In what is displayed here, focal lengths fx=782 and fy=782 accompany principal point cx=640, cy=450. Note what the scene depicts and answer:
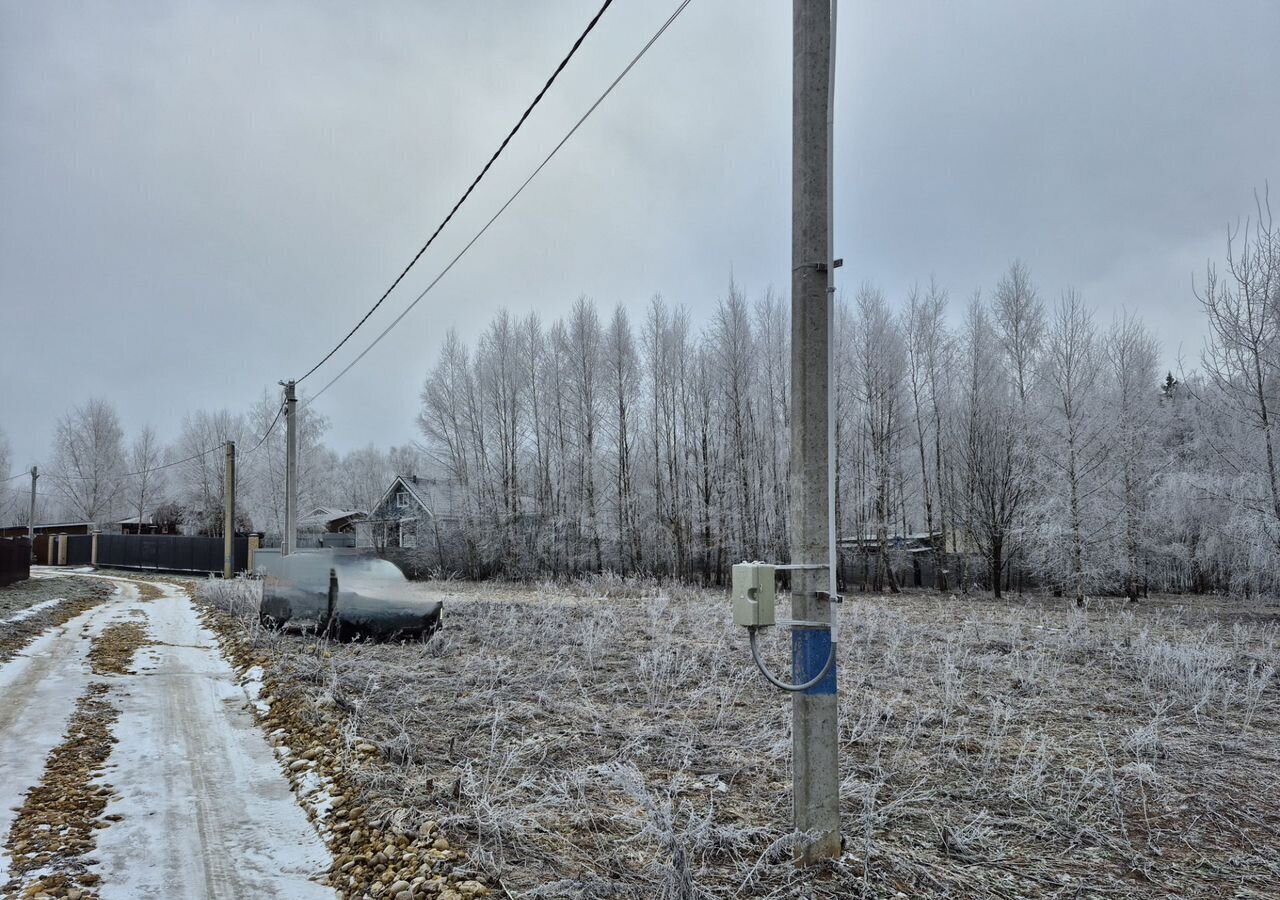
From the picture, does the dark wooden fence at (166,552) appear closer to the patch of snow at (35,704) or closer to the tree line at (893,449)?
the tree line at (893,449)

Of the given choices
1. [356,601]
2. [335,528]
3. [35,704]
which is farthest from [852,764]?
[335,528]

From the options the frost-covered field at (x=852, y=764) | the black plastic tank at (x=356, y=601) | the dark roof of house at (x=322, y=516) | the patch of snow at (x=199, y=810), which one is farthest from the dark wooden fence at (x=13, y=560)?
the dark roof of house at (x=322, y=516)

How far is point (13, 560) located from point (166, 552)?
41.0ft

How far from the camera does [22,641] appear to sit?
995cm

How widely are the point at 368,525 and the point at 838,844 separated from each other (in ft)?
122

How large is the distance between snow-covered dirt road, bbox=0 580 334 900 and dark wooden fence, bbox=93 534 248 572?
24.5 metres

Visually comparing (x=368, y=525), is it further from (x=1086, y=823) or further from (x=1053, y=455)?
(x=1086, y=823)

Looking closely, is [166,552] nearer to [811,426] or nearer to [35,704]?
[35,704]

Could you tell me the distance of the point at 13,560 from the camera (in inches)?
811

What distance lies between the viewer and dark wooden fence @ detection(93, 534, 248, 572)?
31031 millimetres

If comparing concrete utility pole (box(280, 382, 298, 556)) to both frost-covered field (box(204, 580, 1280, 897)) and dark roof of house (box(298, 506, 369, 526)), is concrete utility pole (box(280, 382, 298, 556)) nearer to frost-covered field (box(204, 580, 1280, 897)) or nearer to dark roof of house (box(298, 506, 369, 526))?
frost-covered field (box(204, 580, 1280, 897))

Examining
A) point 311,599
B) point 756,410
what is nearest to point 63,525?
point 756,410

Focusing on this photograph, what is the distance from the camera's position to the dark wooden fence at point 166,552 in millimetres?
31031

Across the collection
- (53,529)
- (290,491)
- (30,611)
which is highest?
(290,491)
